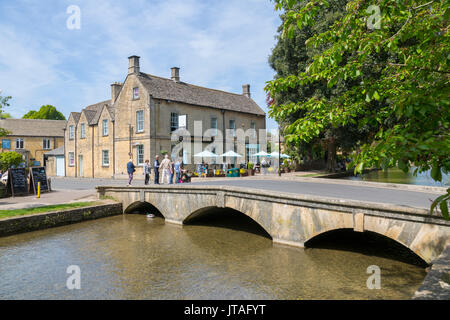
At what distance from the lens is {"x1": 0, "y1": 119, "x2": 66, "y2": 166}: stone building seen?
46.0 metres

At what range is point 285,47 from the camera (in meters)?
24.6

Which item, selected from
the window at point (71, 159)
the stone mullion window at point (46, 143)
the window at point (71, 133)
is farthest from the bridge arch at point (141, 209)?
the stone mullion window at point (46, 143)

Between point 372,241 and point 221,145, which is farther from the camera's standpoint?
point 221,145

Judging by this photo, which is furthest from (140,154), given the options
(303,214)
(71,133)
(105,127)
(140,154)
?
(303,214)

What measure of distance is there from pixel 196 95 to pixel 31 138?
30.8m

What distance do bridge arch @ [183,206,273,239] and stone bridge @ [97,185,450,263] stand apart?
7.1 inches

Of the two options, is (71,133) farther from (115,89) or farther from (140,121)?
(140,121)

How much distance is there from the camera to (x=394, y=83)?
202 inches

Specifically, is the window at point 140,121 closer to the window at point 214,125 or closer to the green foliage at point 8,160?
the window at point 214,125

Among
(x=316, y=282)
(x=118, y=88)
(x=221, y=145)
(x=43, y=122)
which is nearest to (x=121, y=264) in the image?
(x=316, y=282)

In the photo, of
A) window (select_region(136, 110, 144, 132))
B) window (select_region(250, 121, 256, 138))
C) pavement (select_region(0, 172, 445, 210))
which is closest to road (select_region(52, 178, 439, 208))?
pavement (select_region(0, 172, 445, 210))

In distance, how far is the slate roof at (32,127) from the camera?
1858 inches
